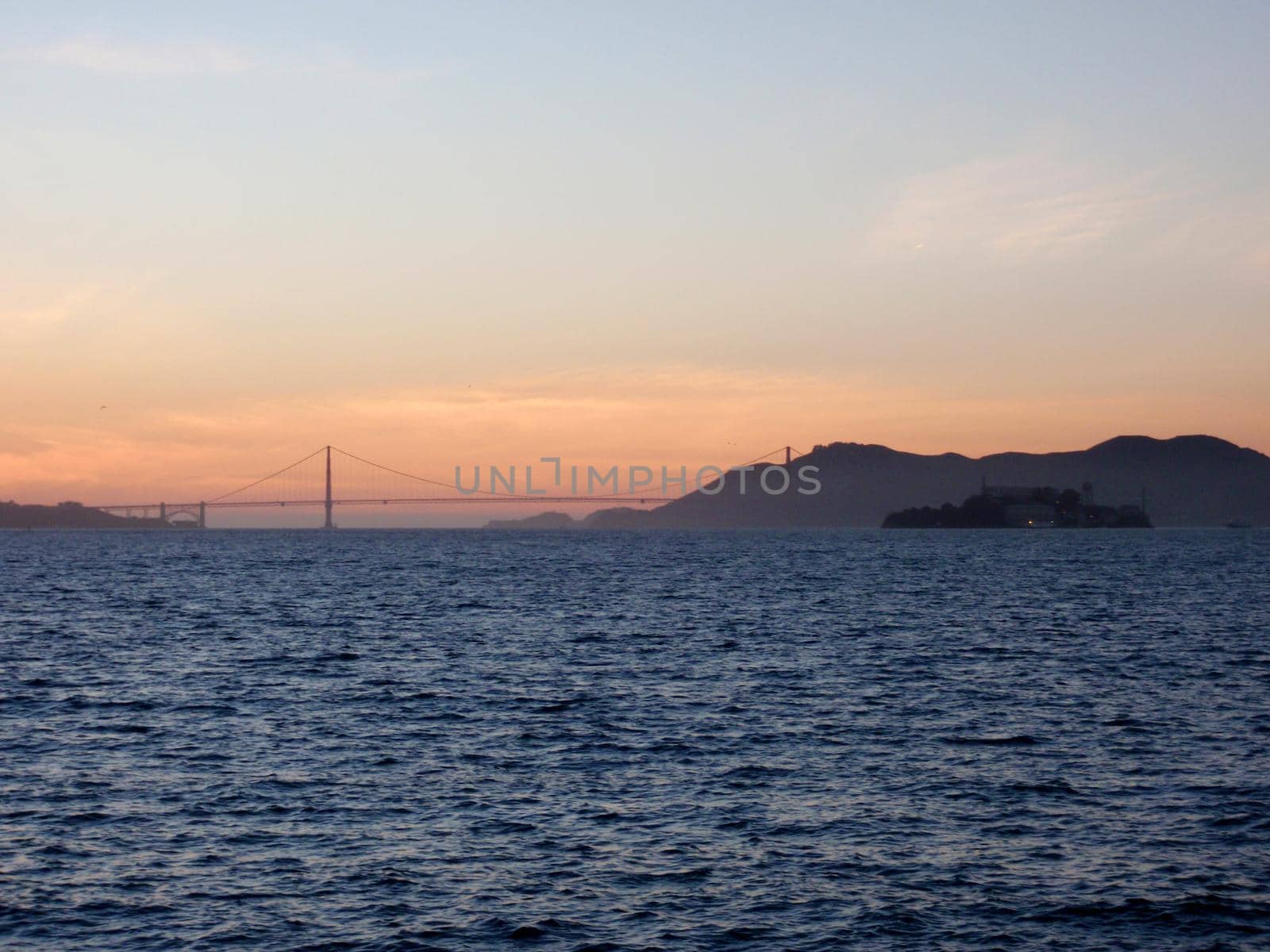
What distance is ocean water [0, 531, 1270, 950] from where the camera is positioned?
1752 cm

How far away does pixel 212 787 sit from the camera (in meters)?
24.9

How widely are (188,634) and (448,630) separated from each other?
1117cm

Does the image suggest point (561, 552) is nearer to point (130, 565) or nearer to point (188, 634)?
point (130, 565)

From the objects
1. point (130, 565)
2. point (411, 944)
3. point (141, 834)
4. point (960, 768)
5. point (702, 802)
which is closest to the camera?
point (411, 944)

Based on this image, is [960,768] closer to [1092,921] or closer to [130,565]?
[1092,921]

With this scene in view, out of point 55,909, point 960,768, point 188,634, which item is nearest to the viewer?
point 55,909

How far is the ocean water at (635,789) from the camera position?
57.5ft

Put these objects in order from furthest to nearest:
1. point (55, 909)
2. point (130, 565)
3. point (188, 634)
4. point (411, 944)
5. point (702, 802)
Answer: point (130, 565) → point (188, 634) → point (702, 802) → point (55, 909) → point (411, 944)

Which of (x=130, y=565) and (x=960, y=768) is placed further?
(x=130, y=565)

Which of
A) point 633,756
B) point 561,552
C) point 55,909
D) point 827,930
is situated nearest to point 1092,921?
point 827,930

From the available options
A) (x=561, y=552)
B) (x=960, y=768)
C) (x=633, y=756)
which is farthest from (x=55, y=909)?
(x=561, y=552)

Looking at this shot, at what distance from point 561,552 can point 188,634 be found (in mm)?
131555

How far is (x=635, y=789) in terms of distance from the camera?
24891mm

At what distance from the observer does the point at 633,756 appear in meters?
27.9
